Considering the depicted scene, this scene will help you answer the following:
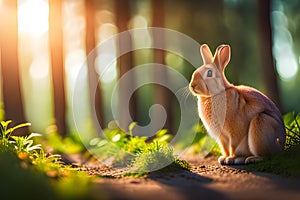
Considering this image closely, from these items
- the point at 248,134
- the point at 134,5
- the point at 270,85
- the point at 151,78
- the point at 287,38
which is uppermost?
the point at 134,5

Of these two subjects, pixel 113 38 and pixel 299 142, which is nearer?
pixel 299 142

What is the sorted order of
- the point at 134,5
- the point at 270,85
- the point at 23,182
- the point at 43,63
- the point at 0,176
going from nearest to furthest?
the point at 23,182
the point at 0,176
the point at 270,85
the point at 134,5
the point at 43,63

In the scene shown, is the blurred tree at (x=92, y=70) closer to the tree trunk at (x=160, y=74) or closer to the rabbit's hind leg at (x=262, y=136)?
the tree trunk at (x=160, y=74)

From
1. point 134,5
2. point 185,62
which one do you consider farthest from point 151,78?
point 134,5

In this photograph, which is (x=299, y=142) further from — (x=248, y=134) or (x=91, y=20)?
(x=91, y=20)

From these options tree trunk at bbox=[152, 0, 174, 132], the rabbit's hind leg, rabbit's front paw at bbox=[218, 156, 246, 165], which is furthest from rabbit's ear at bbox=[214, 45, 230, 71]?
tree trunk at bbox=[152, 0, 174, 132]
